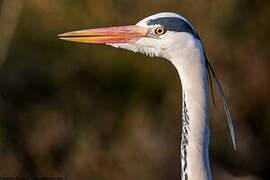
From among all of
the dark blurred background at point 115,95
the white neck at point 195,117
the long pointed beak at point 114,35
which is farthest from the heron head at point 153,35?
the dark blurred background at point 115,95

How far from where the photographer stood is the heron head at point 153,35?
195cm

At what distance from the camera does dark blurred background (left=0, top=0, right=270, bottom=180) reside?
4152 mm

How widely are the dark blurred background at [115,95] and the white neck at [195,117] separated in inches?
90.2

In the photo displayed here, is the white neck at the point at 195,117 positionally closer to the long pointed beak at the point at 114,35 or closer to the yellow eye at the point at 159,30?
the yellow eye at the point at 159,30

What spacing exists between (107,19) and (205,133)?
2895 millimetres

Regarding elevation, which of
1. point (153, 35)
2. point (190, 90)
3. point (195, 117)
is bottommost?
point (195, 117)

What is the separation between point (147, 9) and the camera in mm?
4375

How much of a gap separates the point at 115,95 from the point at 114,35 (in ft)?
7.23

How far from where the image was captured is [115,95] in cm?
428

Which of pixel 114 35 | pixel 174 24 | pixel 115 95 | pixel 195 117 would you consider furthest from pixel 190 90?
pixel 115 95

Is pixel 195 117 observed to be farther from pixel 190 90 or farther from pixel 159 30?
pixel 159 30

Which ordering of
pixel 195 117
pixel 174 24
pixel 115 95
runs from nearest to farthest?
pixel 195 117, pixel 174 24, pixel 115 95

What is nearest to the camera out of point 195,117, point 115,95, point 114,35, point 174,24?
point 195,117

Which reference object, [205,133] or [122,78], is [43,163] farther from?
[205,133]
